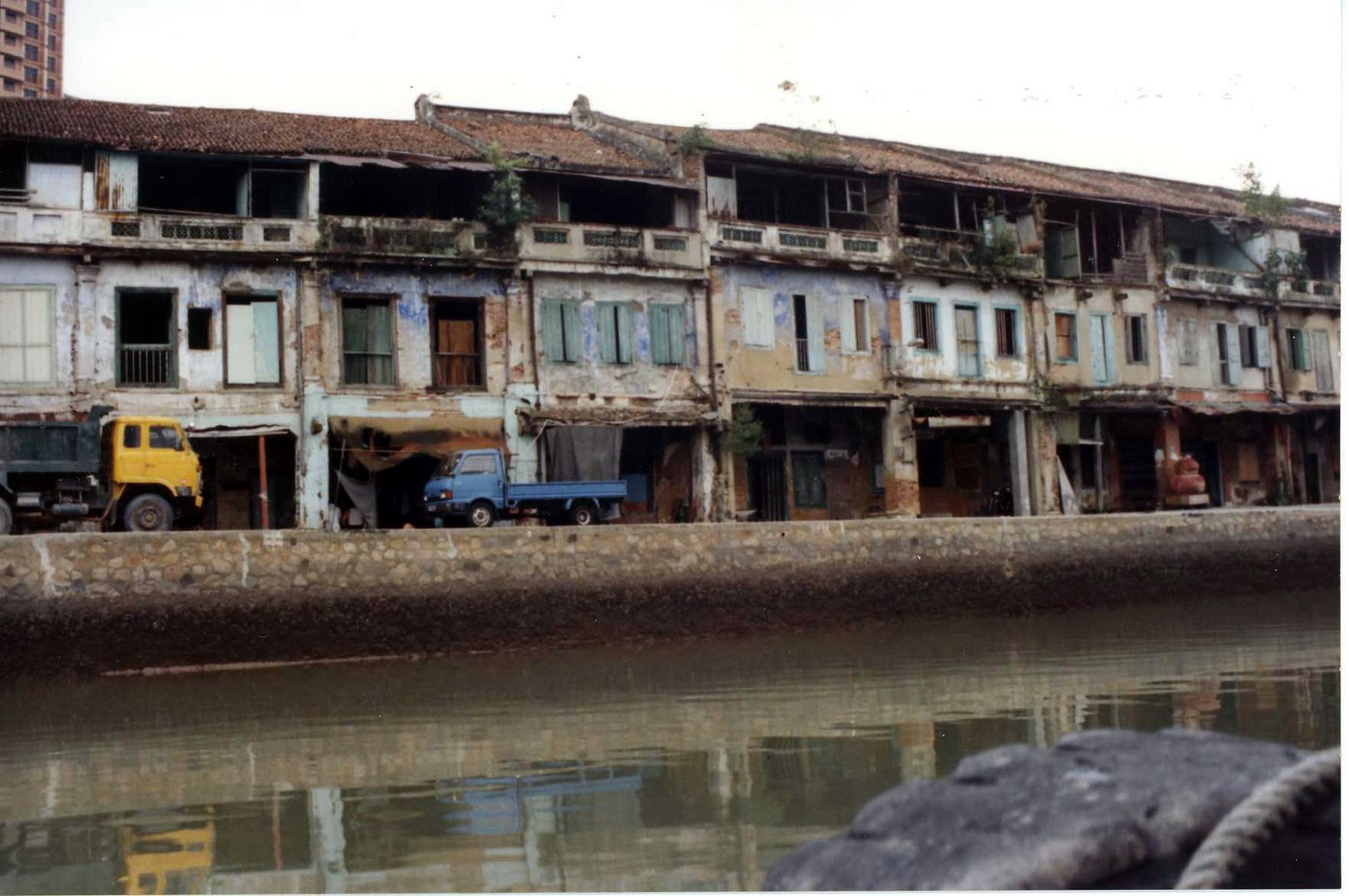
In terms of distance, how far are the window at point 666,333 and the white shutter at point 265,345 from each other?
263 inches

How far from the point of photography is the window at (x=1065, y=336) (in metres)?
30.0

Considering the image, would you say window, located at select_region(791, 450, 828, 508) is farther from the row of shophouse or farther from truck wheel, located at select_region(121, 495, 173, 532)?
truck wheel, located at select_region(121, 495, 173, 532)

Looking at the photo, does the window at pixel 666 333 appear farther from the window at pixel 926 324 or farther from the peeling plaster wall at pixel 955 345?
the window at pixel 926 324

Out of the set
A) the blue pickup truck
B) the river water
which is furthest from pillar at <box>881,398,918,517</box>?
the river water

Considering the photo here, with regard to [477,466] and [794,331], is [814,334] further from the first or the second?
[477,466]

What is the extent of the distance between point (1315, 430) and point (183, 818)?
2336cm

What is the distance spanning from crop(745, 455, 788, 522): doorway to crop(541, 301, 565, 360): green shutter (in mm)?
4555

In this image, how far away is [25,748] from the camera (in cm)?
1098

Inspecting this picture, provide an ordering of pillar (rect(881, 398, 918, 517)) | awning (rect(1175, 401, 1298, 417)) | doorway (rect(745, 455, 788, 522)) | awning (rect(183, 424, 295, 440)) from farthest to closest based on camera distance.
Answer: awning (rect(1175, 401, 1298, 417))
pillar (rect(881, 398, 918, 517))
doorway (rect(745, 455, 788, 522))
awning (rect(183, 424, 295, 440))

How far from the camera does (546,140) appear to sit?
27.2 meters

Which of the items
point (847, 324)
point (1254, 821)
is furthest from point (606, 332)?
point (1254, 821)

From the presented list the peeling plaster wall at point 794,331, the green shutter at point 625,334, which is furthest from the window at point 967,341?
the green shutter at point 625,334

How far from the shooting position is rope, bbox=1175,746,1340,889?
11.1 ft

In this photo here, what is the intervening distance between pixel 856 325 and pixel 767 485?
3640 mm
